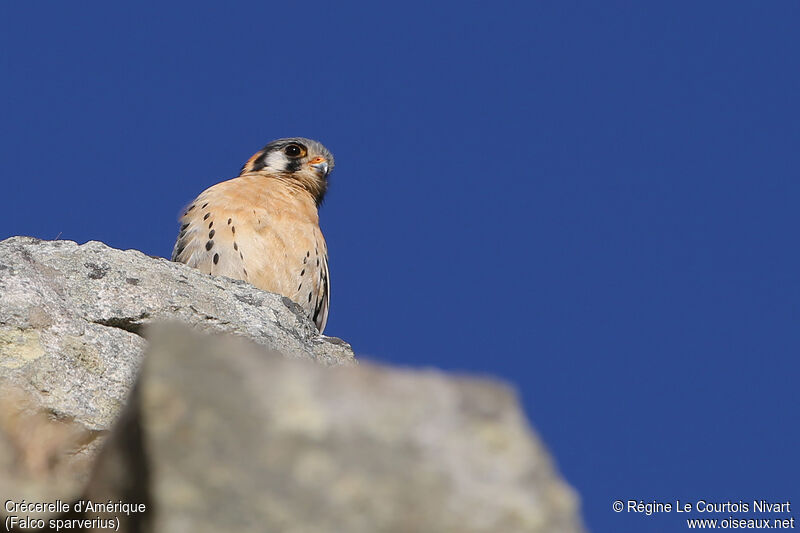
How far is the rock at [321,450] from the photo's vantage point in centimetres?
216

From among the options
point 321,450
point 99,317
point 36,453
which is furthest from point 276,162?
point 321,450

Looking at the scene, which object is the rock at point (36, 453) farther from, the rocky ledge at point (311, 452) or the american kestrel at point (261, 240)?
the american kestrel at point (261, 240)

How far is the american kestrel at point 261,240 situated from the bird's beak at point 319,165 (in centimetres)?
68

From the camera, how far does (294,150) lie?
1017cm

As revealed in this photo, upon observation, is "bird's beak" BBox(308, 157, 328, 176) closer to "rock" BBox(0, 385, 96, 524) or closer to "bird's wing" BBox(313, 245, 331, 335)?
"bird's wing" BBox(313, 245, 331, 335)

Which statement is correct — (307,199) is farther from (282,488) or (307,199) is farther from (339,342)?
(282,488)

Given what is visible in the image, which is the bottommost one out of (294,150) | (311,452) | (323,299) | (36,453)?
(311,452)

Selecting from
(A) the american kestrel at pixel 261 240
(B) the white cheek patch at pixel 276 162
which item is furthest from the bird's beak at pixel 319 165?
(A) the american kestrel at pixel 261 240

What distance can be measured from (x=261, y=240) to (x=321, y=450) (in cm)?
608

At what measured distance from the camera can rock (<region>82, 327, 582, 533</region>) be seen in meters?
2.16

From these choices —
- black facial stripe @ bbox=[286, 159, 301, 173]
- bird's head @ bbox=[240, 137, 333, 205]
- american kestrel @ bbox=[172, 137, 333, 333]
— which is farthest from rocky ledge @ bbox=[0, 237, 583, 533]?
black facial stripe @ bbox=[286, 159, 301, 173]

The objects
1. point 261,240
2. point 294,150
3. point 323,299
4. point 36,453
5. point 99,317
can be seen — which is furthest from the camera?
point 294,150

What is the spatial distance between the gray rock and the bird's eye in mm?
4009

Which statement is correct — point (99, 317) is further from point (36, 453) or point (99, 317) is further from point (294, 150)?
point (294, 150)
